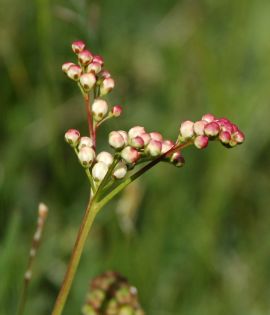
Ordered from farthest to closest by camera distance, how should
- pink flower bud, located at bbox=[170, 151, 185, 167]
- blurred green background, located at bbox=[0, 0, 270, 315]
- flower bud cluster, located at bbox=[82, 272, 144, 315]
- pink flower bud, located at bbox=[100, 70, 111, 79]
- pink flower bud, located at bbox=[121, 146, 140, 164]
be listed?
blurred green background, located at bbox=[0, 0, 270, 315] < flower bud cluster, located at bbox=[82, 272, 144, 315] < pink flower bud, located at bbox=[100, 70, 111, 79] < pink flower bud, located at bbox=[170, 151, 185, 167] < pink flower bud, located at bbox=[121, 146, 140, 164]

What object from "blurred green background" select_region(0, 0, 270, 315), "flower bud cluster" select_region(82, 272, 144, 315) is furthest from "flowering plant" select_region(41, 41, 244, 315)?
"blurred green background" select_region(0, 0, 270, 315)

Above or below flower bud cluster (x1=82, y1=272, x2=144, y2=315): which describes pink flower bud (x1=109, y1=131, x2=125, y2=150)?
above

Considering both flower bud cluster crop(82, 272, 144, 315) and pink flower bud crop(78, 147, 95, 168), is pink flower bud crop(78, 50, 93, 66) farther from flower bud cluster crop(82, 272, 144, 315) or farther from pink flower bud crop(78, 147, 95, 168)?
flower bud cluster crop(82, 272, 144, 315)

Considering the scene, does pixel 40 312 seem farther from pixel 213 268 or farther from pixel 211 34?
pixel 211 34

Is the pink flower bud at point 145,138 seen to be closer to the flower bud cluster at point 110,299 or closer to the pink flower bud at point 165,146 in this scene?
the pink flower bud at point 165,146

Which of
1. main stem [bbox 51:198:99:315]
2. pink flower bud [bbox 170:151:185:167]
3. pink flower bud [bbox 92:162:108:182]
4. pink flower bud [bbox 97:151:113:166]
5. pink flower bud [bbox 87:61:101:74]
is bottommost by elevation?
main stem [bbox 51:198:99:315]
